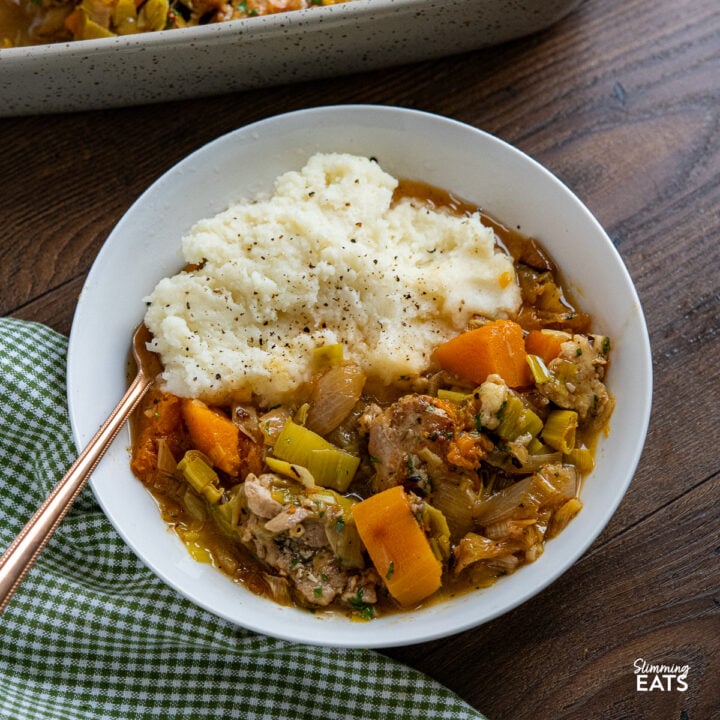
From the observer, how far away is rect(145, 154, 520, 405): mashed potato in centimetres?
399

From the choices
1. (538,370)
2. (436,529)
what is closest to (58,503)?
(436,529)

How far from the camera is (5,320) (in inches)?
171

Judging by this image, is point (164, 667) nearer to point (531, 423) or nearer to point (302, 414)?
point (302, 414)

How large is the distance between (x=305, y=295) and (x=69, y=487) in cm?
141

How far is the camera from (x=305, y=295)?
4062mm

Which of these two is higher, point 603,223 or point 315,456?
point 603,223

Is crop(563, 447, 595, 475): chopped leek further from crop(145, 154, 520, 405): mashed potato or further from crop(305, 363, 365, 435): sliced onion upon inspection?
crop(305, 363, 365, 435): sliced onion

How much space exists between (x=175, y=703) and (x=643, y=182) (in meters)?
3.69

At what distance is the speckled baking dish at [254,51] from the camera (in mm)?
3863

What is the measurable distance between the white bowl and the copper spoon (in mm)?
124

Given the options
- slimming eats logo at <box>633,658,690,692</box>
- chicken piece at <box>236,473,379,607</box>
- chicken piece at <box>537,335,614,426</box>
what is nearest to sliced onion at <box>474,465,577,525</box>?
chicken piece at <box>537,335,614,426</box>

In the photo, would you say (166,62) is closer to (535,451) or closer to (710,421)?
(535,451)

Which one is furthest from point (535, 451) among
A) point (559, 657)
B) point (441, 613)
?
point (559, 657)

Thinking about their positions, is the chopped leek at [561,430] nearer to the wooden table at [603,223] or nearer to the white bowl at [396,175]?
the white bowl at [396,175]
